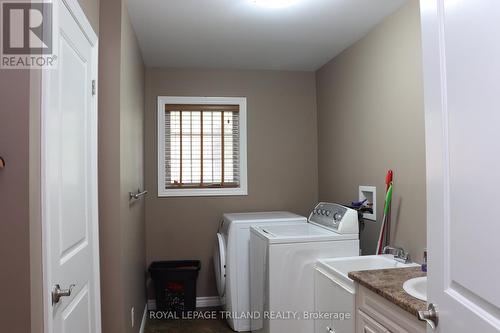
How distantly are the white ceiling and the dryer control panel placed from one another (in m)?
1.36

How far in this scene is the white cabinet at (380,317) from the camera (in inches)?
60.4

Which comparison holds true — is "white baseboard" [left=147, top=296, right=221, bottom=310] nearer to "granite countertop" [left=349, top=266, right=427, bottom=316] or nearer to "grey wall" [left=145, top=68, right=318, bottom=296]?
"grey wall" [left=145, top=68, right=318, bottom=296]

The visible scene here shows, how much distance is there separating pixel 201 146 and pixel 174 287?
1.40m

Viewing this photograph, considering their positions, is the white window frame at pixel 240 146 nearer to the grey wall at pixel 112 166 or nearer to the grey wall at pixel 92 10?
the grey wall at pixel 112 166

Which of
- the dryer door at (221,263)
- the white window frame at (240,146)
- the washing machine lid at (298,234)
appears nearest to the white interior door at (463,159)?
the washing machine lid at (298,234)

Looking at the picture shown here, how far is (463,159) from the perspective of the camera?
93 cm

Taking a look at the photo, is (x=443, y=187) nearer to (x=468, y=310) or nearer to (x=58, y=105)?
(x=468, y=310)

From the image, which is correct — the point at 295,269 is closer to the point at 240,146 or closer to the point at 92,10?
the point at 240,146

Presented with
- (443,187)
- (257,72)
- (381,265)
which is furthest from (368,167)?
(443,187)

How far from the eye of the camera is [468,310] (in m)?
0.92

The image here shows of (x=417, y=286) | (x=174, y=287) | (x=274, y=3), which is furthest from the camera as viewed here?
(x=174, y=287)

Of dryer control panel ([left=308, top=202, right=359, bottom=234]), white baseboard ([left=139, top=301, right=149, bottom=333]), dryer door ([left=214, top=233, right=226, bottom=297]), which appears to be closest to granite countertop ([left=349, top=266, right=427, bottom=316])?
dryer control panel ([left=308, top=202, right=359, bottom=234])

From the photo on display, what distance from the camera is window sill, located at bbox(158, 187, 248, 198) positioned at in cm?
382

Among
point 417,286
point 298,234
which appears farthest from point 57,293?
point 298,234
